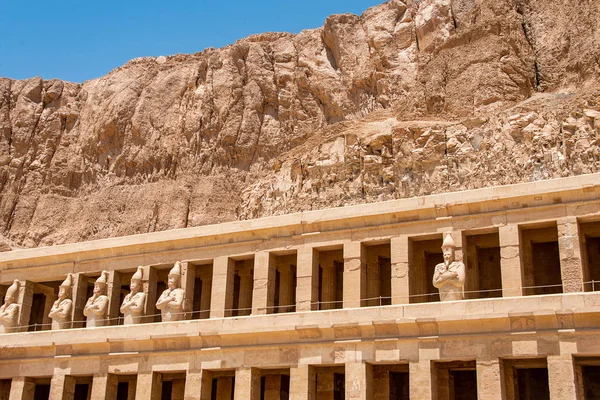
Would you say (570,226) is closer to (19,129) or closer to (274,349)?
(274,349)

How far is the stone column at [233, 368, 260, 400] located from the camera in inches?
997

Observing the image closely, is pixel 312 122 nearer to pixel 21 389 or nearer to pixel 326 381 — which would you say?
pixel 326 381

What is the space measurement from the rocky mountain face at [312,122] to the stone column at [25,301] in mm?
13925

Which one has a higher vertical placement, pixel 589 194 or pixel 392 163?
pixel 392 163

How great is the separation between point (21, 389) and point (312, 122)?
963 inches

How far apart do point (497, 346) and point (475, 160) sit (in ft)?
55.4

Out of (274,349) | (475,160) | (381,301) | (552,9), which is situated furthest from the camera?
(552,9)

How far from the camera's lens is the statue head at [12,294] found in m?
31.3

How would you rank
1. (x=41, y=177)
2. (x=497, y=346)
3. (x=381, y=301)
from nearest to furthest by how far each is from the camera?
(x=497, y=346), (x=381, y=301), (x=41, y=177)

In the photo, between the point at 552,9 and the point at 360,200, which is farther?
the point at 552,9

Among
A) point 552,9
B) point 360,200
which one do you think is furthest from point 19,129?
point 552,9

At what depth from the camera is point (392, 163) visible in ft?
132

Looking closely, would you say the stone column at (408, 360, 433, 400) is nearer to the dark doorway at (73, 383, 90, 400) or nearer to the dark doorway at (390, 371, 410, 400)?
the dark doorway at (390, 371, 410, 400)

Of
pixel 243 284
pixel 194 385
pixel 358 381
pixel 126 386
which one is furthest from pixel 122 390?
pixel 358 381
